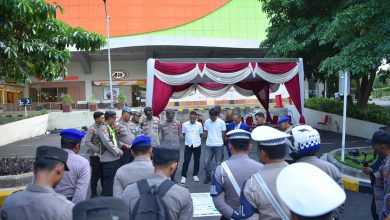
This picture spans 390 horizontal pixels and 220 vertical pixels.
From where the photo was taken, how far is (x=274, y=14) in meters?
→ 16.5

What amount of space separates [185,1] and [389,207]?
36085mm

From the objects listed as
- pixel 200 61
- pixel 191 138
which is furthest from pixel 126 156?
pixel 200 61

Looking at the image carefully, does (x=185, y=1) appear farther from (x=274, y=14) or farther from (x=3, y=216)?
(x=3, y=216)

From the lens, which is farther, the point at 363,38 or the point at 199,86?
the point at 199,86

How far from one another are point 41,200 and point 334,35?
10.1 metres

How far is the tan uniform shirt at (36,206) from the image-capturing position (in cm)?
229

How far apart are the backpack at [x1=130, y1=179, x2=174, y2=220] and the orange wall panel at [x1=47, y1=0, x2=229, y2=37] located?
35.4 meters

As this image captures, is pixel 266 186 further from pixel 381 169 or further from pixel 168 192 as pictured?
pixel 381 169

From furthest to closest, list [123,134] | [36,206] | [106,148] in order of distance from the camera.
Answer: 1. [123,134]
2. [106,148]
3. [36,206]

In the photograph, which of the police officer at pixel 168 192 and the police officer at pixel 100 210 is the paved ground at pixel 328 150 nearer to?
the police officer at pixel 168 192

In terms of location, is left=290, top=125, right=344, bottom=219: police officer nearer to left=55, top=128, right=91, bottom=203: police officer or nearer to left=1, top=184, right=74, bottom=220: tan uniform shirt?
left=1, top=184, right=74, bottom=220: tan uniform shirt

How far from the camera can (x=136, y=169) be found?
11.0ft

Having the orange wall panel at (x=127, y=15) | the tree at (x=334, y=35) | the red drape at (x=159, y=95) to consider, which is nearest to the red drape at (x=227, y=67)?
the red drape at (x=159, y=95)

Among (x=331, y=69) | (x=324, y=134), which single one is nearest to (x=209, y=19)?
(x=324, y=134)
